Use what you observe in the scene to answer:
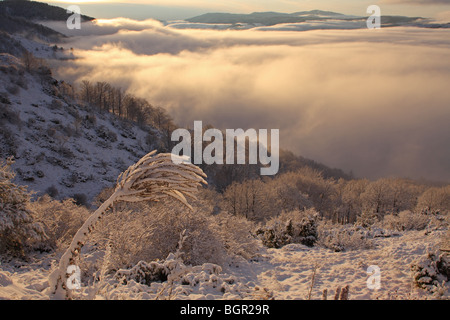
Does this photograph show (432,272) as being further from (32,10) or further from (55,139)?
(32,10)

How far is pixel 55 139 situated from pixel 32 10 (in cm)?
14217

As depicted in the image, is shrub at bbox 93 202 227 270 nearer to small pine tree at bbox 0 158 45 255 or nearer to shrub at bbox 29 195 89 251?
small pine tree at bbox 0 158 45 255

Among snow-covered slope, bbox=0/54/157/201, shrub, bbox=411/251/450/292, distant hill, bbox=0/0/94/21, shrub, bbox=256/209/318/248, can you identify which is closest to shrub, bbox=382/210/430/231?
shrub, bbox=256/209/318/248

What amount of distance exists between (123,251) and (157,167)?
22.6ft

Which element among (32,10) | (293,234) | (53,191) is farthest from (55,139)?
(32,10)

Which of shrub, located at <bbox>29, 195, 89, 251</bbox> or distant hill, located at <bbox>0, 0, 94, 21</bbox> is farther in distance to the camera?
distant hill, located at <bbox>0, 0, 94, 21</bbox>

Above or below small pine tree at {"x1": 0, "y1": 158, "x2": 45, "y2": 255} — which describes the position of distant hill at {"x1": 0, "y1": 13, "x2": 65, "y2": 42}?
above

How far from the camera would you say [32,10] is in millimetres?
151625

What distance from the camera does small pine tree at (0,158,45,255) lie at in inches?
422

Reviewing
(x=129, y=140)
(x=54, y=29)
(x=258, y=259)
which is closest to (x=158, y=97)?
(x=54, y=29)

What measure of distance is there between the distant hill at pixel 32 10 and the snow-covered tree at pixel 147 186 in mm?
182013

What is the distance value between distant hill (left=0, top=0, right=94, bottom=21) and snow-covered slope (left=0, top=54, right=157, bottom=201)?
115 metres

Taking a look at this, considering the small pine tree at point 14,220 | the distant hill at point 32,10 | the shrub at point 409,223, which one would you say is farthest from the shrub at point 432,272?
the distant hill at point 32,10

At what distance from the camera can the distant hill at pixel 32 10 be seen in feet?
495
